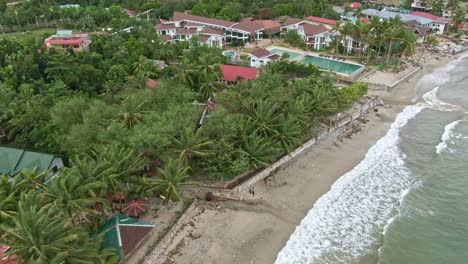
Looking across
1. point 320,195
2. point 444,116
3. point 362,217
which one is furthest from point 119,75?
point 444,116

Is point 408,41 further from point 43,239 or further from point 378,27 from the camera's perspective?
point 43,239

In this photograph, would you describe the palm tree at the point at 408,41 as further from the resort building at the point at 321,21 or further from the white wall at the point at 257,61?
the white wall at the point at 257,61

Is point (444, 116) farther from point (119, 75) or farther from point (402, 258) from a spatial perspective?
point (119, 75)

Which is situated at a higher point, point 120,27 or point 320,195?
point 120,27

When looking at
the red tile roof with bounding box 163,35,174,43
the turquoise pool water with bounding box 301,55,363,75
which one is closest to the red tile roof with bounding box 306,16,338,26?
the turquoise pool water with bounding box 301,55,363,75

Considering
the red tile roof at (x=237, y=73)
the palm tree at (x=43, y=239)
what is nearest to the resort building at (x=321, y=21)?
the red tile roof at (x=237, y=73)

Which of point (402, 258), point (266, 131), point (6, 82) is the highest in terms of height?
point (6, 82)

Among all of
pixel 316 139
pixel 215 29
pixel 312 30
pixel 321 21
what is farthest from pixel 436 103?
pixel 215 29
